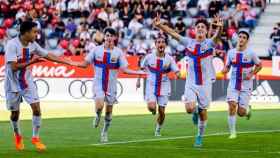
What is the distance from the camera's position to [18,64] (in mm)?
Result: 17484

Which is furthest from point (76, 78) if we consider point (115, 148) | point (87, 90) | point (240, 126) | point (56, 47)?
point (115, 148)

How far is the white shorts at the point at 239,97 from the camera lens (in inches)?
882

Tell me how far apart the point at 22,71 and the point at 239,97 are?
6.70 meters

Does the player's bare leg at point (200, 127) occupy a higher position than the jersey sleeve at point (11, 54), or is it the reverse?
the jersey sleeve at point (11, 54)

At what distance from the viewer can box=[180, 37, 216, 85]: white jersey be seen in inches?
775

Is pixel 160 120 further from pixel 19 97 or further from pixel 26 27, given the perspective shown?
pixel 26 27

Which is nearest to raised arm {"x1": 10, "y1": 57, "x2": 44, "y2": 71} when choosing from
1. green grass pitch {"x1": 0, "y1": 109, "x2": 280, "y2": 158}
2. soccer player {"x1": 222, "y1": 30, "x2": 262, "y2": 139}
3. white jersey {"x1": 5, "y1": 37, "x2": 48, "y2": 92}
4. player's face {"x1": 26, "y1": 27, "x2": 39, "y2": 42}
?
white jersey {"x1": 5, "y1": 37, "x2": 48, "y2": 92}

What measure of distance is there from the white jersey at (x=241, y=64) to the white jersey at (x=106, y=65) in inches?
115

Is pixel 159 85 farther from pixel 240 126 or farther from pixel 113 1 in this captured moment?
pixel 113 1

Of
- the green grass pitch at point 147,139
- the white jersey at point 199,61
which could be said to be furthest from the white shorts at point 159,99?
the white jersey at point 199,61

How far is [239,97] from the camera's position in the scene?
74.3ft

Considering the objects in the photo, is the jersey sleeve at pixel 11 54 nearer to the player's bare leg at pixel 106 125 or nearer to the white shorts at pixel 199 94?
the player's bare leg at pixel 106 125

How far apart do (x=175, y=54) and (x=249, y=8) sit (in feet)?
17.4

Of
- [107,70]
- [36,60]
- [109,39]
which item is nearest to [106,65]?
[107,70]
